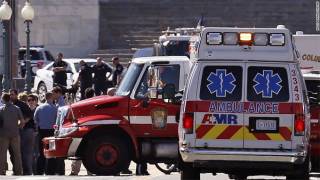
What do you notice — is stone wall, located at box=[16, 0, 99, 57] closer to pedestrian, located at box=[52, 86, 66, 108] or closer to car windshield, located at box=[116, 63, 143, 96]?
pedestrian, located at box=[52, 86, 66, 108]

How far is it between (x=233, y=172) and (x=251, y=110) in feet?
3.37

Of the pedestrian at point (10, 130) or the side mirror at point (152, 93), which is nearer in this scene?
the side mirror at point (152, 93)

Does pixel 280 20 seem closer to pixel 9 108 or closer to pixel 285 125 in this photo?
pixel 9 108

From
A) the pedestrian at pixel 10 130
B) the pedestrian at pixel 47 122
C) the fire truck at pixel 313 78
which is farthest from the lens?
the pedestrian at pixel 47 122

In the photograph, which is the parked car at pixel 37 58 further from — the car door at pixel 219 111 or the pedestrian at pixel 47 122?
the car door at pixel 219 111

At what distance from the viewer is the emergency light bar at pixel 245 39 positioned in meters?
18.0

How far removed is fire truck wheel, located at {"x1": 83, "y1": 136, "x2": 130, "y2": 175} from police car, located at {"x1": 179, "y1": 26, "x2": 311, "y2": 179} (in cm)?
419

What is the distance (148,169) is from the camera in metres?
26.0

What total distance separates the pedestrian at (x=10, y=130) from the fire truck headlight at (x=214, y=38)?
6694 mm

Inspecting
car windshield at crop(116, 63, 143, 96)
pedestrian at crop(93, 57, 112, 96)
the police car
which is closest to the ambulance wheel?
the police car

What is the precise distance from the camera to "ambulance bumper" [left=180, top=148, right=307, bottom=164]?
17453mm

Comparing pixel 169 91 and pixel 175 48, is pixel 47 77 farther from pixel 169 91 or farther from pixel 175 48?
pixel 169 91

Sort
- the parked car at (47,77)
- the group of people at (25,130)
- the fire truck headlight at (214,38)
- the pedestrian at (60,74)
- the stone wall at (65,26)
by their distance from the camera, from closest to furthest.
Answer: the fire truck headlight at (214,38)
the group of people at (25,130)
the pedestrian at (60,74)
the parked car at (47,77)
the stone wall at (65,26)

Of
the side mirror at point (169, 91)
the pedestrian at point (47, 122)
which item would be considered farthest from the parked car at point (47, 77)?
the side mirror at point (169, 91)
